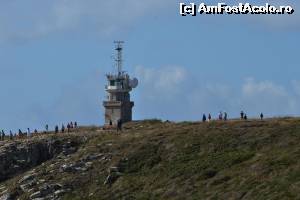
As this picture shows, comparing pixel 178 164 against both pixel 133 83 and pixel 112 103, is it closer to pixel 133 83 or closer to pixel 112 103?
pixel 112 103

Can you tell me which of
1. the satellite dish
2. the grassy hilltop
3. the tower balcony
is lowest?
the grassy hilltop

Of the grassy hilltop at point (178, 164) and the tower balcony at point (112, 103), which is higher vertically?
the tower balcony at point (112, 103)

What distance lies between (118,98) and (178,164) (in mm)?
34007

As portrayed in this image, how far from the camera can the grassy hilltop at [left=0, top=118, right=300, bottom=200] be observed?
91.1m

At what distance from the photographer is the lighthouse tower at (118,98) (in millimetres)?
131500

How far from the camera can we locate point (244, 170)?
9356cm

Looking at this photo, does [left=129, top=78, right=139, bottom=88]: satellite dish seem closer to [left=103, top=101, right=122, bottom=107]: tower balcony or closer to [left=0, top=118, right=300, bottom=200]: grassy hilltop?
[left=103, top=101, right=122, bottom=107]: tower balcony

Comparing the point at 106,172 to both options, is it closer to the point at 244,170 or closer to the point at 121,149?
the point at 121,149

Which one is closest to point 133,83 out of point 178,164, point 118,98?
point 118,98

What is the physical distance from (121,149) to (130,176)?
7085 millimetres

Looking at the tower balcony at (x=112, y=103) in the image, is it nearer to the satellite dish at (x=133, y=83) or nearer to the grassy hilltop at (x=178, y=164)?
the satellite dish at (x=133, y=83)

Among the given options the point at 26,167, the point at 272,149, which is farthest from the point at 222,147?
the point at 26,167

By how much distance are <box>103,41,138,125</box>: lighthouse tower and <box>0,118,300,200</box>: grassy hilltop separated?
55.0 ft

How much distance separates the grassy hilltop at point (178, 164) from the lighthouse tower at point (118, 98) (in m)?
16.8
